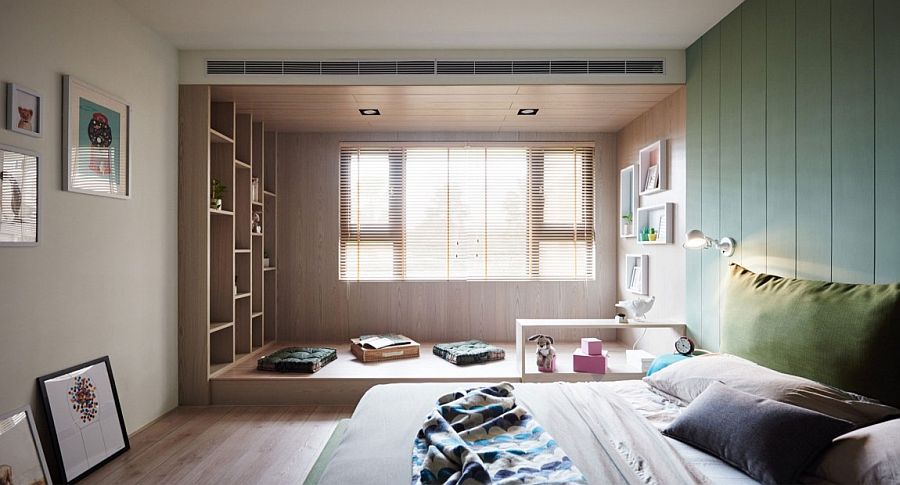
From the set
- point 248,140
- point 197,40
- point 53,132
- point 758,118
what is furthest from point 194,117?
point 758,118

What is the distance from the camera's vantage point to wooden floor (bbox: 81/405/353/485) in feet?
8.50

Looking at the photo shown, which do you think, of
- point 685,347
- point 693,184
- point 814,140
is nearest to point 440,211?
point 693,184

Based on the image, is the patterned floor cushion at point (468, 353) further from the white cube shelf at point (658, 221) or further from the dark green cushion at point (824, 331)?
the dark green cushion at point (824, 331)

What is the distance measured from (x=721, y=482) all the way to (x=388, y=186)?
13.3 ft

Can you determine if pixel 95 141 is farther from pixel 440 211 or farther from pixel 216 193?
pixel 440 211

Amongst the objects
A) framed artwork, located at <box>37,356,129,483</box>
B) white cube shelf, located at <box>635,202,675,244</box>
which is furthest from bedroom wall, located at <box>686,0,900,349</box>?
framed artwork, located at <box>37,356,129,483</box>

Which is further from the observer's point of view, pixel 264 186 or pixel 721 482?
pixel 264 186

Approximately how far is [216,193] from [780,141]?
369 centimetres

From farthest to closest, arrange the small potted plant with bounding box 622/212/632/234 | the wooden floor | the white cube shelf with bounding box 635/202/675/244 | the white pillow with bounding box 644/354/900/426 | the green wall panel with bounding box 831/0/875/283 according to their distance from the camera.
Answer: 1. the small potted plant with bounding box 622/212/632/234
2. the white cube shelf with bounding box 635/202/675/244
3. the wooden floor
4. the green wall panel with bounding box 831/0/875/283
5. the white pillow with bounding box 644/354/900/426

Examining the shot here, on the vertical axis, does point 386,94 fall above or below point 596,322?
above

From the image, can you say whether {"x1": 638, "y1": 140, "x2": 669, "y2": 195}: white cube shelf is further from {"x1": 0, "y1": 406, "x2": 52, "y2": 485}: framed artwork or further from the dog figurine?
{"x1": 0, "y1": 406, "x2": 52, "y2": 485}: framed artwork

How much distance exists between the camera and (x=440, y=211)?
512 cm

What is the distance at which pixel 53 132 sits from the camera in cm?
254

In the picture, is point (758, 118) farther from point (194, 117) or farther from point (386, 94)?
point (194, 117)
